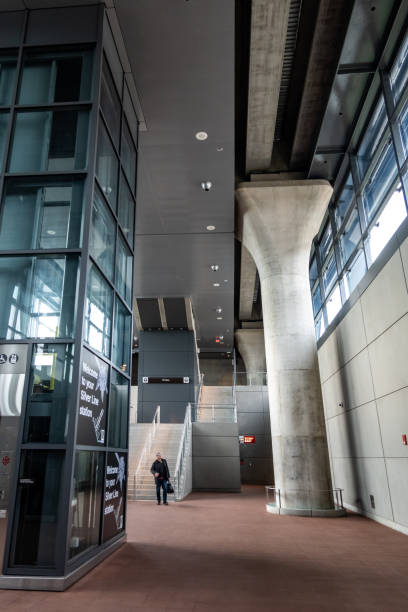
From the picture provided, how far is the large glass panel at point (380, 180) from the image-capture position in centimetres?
1013

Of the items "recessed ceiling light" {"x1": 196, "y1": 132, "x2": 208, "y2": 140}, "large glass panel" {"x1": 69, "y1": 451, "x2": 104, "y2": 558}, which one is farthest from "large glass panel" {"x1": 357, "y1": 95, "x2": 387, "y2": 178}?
"large glass panel" {"x1": 69, "y1": 451, "x2": 104, "y2": 558}

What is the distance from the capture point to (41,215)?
6.34 m

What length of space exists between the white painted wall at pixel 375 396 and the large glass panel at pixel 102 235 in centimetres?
555

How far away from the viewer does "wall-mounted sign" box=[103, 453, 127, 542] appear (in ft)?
21.4

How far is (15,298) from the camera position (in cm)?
591

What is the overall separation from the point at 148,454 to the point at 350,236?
1166cm

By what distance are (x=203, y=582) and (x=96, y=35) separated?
27.9 ft

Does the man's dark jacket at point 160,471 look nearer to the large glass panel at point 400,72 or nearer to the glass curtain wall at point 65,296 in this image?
the glass curtain wall at point 65,296

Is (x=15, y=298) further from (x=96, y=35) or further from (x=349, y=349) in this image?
(x=349, y=349)

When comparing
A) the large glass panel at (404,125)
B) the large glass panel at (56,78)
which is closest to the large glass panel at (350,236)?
the large glass panel at (404,125)

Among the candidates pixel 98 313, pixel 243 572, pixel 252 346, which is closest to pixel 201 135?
pixel 98 313

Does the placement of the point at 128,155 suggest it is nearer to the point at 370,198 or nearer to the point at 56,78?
the point at 56,78

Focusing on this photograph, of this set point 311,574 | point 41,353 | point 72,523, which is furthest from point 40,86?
point 311,574

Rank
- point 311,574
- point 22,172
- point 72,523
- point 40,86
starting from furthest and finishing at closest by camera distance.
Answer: point 40,86
point 22,172
point 311,574
point 72,523
